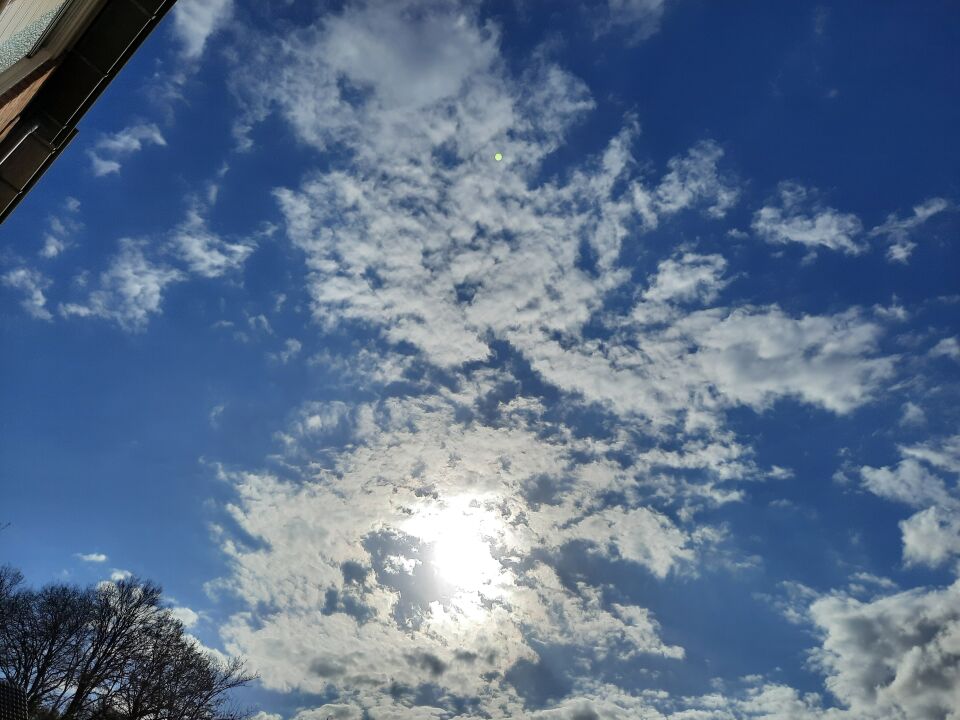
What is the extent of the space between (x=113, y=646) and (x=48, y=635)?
3.16 meters

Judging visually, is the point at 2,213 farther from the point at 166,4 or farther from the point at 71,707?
the point at 71,707

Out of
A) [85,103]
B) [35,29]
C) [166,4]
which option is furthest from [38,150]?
[166,4]

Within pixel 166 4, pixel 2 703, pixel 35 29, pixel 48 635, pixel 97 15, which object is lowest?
pixel 2 703

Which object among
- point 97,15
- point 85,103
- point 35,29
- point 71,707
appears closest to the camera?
point 35,29

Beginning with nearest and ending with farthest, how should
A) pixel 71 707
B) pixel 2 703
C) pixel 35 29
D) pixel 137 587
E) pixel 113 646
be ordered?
1. pixel 35 29
2. pixel 2 703
3. pixel 71 707
4. pixel 113 646
5. pixel 137 587

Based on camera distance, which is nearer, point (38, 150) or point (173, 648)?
point (38, 150)

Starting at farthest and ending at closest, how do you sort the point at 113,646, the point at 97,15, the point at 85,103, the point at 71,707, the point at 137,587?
the point at 137,587
the point at 113,646
the point at 71,707
the point at 85,103
the point at 97,15

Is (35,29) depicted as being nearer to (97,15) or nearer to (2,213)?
(97,15)

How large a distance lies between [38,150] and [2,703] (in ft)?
80.4

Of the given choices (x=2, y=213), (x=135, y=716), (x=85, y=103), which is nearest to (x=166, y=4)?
(x=85, y=103)

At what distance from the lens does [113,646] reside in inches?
1219

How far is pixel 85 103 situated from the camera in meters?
9.88

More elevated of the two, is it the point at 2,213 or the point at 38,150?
the point at 38,150

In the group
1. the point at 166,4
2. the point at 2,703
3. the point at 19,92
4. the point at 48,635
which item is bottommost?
the point at 2,703
